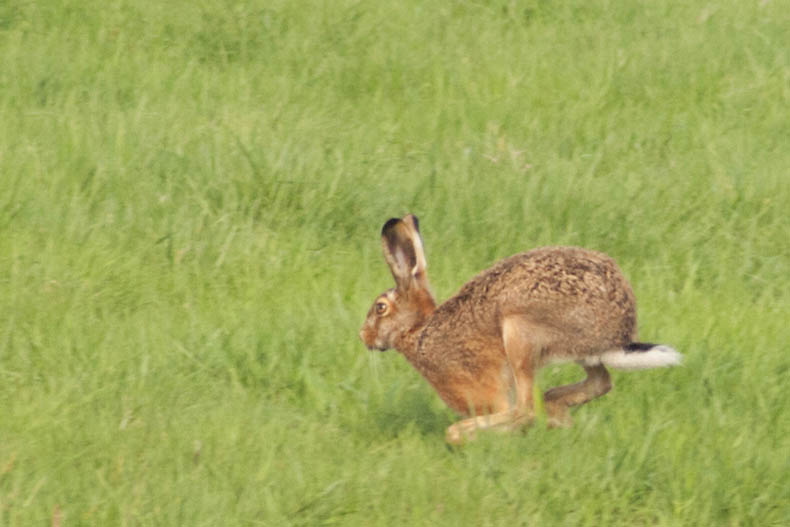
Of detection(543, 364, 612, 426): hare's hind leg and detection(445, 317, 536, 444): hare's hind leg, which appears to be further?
detection(543, 364, 612, 426): hare's hind leg

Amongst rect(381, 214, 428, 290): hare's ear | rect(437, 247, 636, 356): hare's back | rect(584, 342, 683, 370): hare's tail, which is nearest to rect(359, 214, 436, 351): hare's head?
rect(381, 214, 428, 290): hare's ear

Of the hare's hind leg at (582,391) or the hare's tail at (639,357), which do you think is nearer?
the hare's tail at (639,357)

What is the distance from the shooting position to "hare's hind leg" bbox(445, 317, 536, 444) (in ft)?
16.2

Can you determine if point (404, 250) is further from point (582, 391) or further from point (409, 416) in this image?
point (582, 391)

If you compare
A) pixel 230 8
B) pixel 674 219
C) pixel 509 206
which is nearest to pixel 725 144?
pixel 674 219

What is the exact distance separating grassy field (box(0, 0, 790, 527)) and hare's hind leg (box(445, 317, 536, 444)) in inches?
3.5

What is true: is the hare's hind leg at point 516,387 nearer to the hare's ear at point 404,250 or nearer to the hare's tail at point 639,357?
the hare's tail at point 639,357

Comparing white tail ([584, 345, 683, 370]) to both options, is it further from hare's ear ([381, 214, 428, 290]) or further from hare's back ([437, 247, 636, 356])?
hare's ear ([381, 214, 428, 290])

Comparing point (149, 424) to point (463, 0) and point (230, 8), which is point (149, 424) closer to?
point (230, 8)

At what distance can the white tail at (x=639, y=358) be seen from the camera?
4820mm

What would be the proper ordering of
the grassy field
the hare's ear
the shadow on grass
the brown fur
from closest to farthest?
the grassy field, the brown fur, the shadow on grass, the hare's ear

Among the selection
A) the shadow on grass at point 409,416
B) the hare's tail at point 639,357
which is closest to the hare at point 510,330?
the hare's tail at point 639,357

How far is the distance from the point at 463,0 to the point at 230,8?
158cm

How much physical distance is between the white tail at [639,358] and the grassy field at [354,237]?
0.27m
